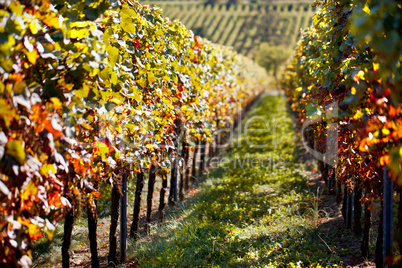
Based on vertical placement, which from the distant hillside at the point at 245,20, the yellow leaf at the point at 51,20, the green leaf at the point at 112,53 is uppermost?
the distant hillside at the point at 245,20

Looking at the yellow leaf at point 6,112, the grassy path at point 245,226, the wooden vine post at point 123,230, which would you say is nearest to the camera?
the yellow leaf at point 6,112

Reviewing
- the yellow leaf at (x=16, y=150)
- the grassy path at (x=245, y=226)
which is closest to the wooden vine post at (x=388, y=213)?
the grassy path at (x=245, y=226)

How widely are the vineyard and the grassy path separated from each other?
1.3 inches

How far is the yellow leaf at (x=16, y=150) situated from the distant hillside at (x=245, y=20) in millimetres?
68260

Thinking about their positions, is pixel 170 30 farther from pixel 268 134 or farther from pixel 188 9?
pixel 188 9

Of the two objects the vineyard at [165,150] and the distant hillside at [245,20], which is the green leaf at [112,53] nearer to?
the vineyard at [165,150]

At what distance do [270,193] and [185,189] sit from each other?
2337 mm

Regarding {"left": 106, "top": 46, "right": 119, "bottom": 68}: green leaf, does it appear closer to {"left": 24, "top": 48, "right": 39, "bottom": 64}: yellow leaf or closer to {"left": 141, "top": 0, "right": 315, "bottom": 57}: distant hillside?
{"left": 24, "top": 48, "right": 39, "bottom": 64}: yellow leaf

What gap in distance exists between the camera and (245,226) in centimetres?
582

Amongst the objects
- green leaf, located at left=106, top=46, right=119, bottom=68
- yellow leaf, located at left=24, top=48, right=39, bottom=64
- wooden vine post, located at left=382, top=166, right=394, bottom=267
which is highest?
green leaf, located at left=106, top=46, right=119, bottom=68

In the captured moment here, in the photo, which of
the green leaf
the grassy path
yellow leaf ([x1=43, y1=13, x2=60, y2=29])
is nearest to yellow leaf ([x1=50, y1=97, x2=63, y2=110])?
yellow leaf ([x1=43, y1=13, x2=60, y2=29])

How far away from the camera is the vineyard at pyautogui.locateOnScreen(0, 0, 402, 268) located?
2189mm

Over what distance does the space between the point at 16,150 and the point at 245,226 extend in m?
4.41

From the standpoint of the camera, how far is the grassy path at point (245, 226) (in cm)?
459
